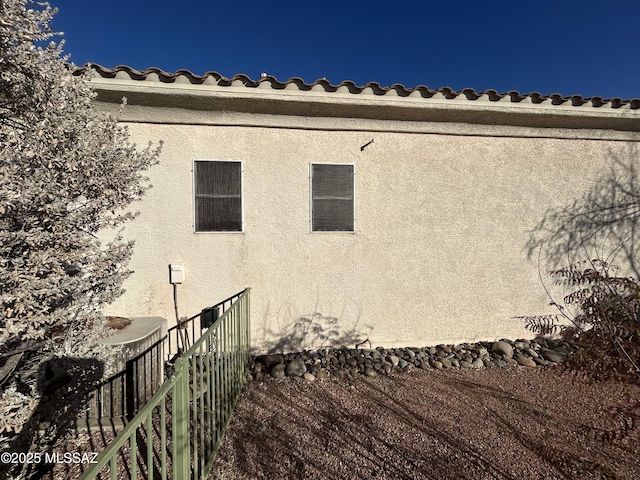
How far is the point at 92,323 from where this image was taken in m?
2.45

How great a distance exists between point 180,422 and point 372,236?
138 inches

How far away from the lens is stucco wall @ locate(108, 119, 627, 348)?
4270 millimetres

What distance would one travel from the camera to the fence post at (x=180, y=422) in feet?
5.47

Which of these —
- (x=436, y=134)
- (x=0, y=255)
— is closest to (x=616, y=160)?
(x=436, y=134)

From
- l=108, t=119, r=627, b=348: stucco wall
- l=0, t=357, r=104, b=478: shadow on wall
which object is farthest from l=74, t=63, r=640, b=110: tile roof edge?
l=0, t=357, r=104, b=478: shadow on wall

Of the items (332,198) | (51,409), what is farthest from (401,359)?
(51,409)

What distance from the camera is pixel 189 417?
6.65 ft

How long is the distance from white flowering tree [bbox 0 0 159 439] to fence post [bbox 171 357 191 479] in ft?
3.38

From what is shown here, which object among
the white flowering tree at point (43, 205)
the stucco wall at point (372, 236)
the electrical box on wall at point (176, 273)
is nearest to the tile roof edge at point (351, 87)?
the stucco wall at point (372, 236)

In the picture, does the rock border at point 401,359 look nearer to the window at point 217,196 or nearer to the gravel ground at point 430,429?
the gravel ground at point 430,429

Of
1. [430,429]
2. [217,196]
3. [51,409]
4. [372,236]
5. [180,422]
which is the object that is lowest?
[430,429]

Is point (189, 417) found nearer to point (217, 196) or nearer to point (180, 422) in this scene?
point (180, 422)

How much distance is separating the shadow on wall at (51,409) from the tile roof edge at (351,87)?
3122 mm

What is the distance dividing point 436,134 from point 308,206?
229cm
